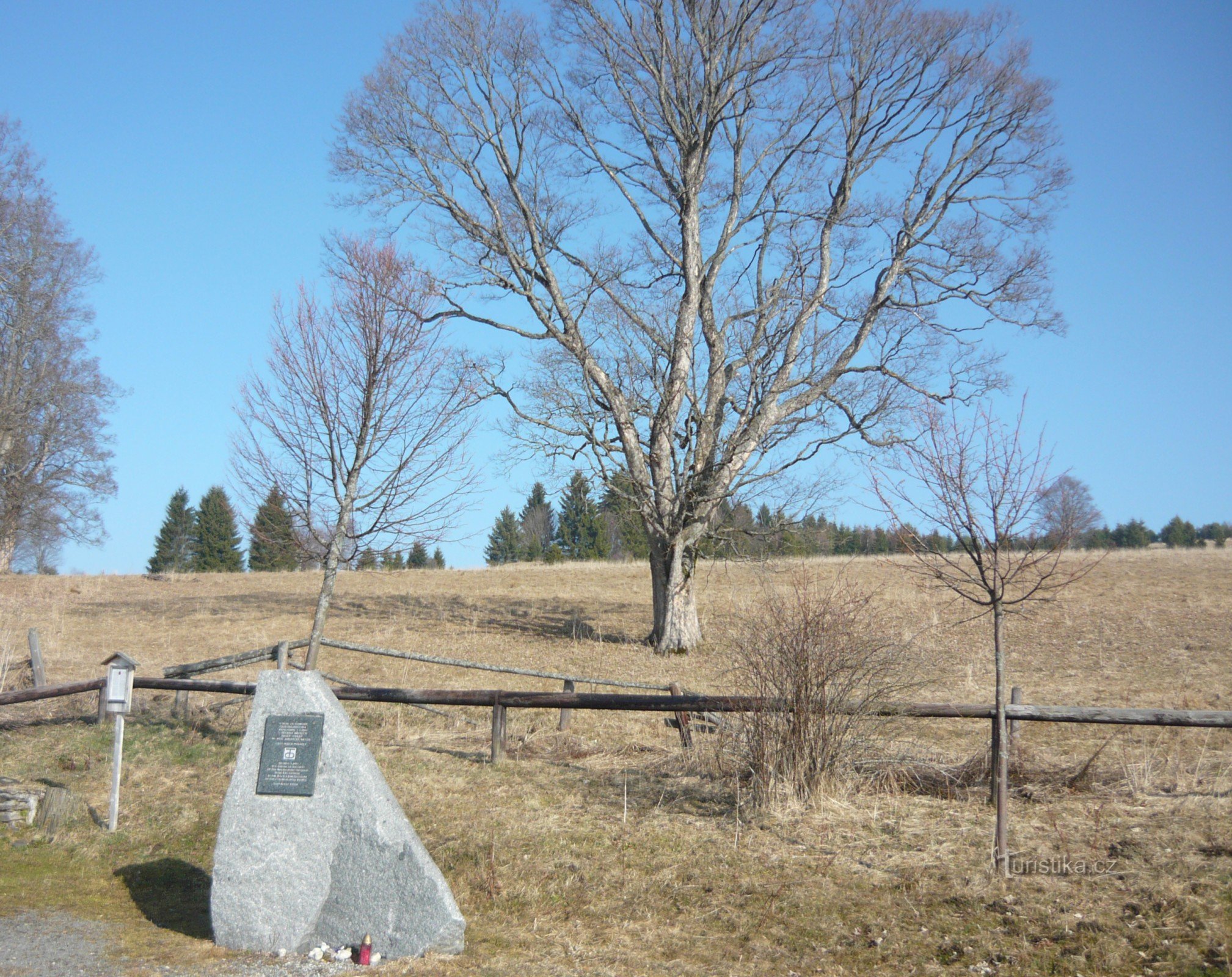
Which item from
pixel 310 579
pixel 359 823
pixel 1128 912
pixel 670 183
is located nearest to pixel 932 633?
pixel 670 183

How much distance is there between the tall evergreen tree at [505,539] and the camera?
71.4 metres

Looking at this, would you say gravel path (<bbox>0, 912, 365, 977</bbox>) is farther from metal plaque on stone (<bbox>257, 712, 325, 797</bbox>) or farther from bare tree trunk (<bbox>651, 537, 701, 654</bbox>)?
bare tree trunk (<bbox>651, 537, 701, 654</bbox>)

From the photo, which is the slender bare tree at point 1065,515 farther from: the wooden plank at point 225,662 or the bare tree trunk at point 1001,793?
the wooden plank at point 225,662

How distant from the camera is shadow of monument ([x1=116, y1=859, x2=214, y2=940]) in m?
6.15

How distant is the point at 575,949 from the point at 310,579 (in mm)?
29517

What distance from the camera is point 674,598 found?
1861 cm

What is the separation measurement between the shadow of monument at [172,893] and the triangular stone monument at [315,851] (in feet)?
1.63

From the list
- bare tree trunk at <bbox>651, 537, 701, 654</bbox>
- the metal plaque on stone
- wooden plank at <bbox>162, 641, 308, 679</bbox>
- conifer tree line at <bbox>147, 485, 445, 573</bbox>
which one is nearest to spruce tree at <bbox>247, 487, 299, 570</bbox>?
wooden plank at <bbox>162, 641, 308, 679</bbox>

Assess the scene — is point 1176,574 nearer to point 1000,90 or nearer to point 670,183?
point 1000,90

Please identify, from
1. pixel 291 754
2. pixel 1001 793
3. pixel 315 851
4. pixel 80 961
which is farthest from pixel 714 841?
pixel 80 961

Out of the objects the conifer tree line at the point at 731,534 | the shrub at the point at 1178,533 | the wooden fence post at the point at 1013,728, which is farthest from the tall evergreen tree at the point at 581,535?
the wooden fence post at the point at 1013,728

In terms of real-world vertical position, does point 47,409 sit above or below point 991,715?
above

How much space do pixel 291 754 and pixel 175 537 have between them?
61.7 m

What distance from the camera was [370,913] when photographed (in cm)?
568
